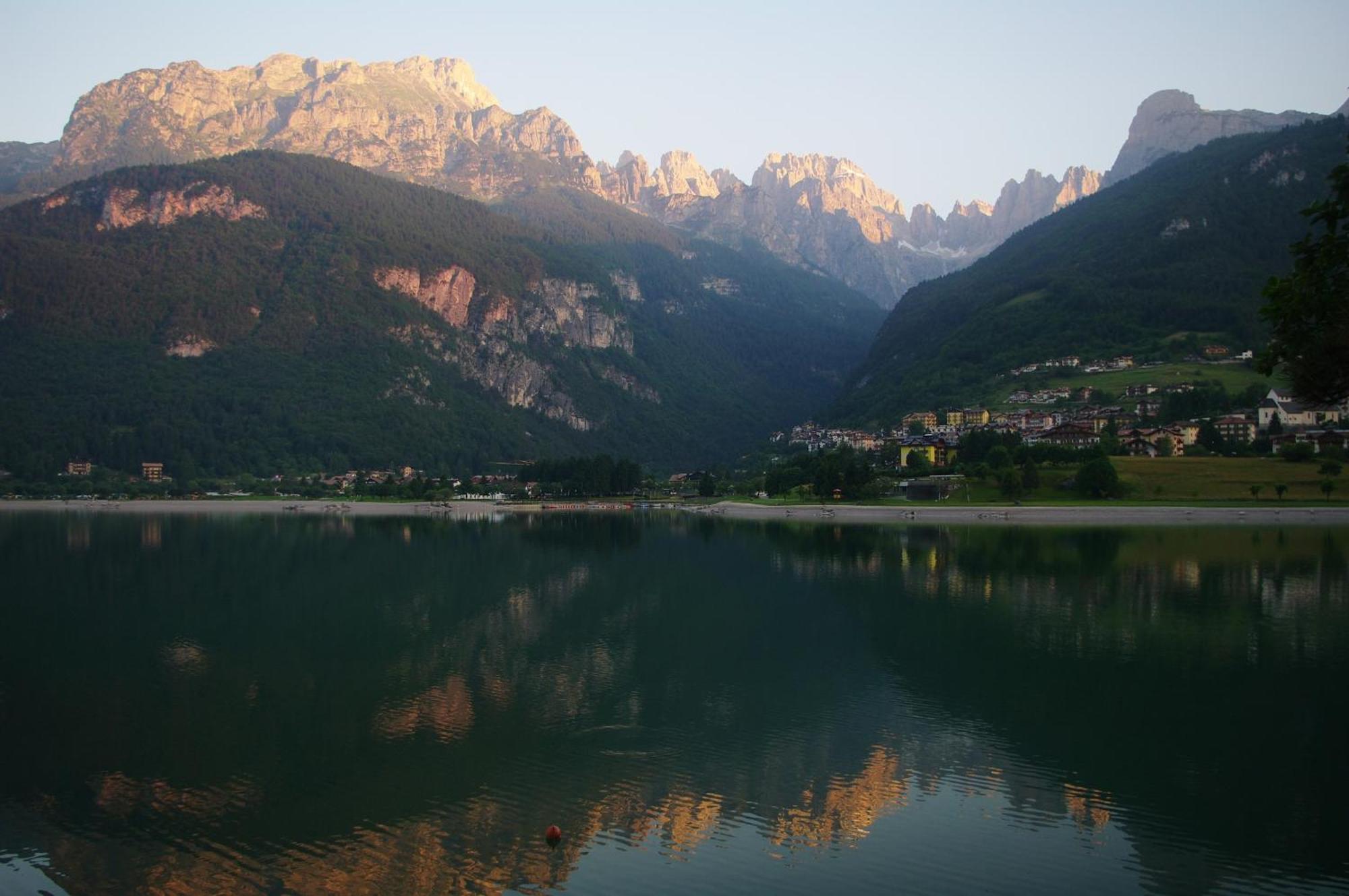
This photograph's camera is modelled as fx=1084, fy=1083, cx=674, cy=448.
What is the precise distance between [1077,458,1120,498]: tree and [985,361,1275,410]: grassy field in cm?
3359

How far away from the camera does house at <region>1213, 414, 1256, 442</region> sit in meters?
98.2

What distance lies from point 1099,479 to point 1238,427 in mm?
21656

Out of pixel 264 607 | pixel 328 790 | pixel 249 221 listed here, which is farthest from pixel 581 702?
pixel 249 221

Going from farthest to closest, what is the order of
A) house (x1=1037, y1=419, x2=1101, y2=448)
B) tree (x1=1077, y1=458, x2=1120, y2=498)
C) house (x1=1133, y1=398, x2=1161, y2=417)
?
A: house (x1=1133, y1=398, x2=1161, y2=417)
house (x1=1037, y1=419, x2=1101, y2=448)
tree (x1=1077, y1=458, x2=1120, y2=498)

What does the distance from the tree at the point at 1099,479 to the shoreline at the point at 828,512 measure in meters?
4.04

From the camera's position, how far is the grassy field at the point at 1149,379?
119 m

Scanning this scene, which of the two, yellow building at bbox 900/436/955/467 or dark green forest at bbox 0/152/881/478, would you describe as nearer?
yellow building at bbox 900/436/955/467

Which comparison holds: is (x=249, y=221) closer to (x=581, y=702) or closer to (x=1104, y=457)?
(x=1104, y=457)

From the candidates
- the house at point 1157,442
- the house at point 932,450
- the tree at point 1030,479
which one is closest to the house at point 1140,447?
the house at point 1157,442

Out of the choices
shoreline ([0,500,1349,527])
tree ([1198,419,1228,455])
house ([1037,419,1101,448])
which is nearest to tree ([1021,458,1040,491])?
shoreline ([0,500,1349,527])

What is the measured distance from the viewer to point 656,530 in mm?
86062

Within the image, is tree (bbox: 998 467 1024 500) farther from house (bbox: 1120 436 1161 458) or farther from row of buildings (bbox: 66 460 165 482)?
row of buildings (bbox: 66 460 165 482)

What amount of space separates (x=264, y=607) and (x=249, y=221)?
171 metres

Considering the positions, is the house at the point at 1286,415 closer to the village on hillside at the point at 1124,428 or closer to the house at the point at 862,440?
the village on hillside at the point at 1124,428
